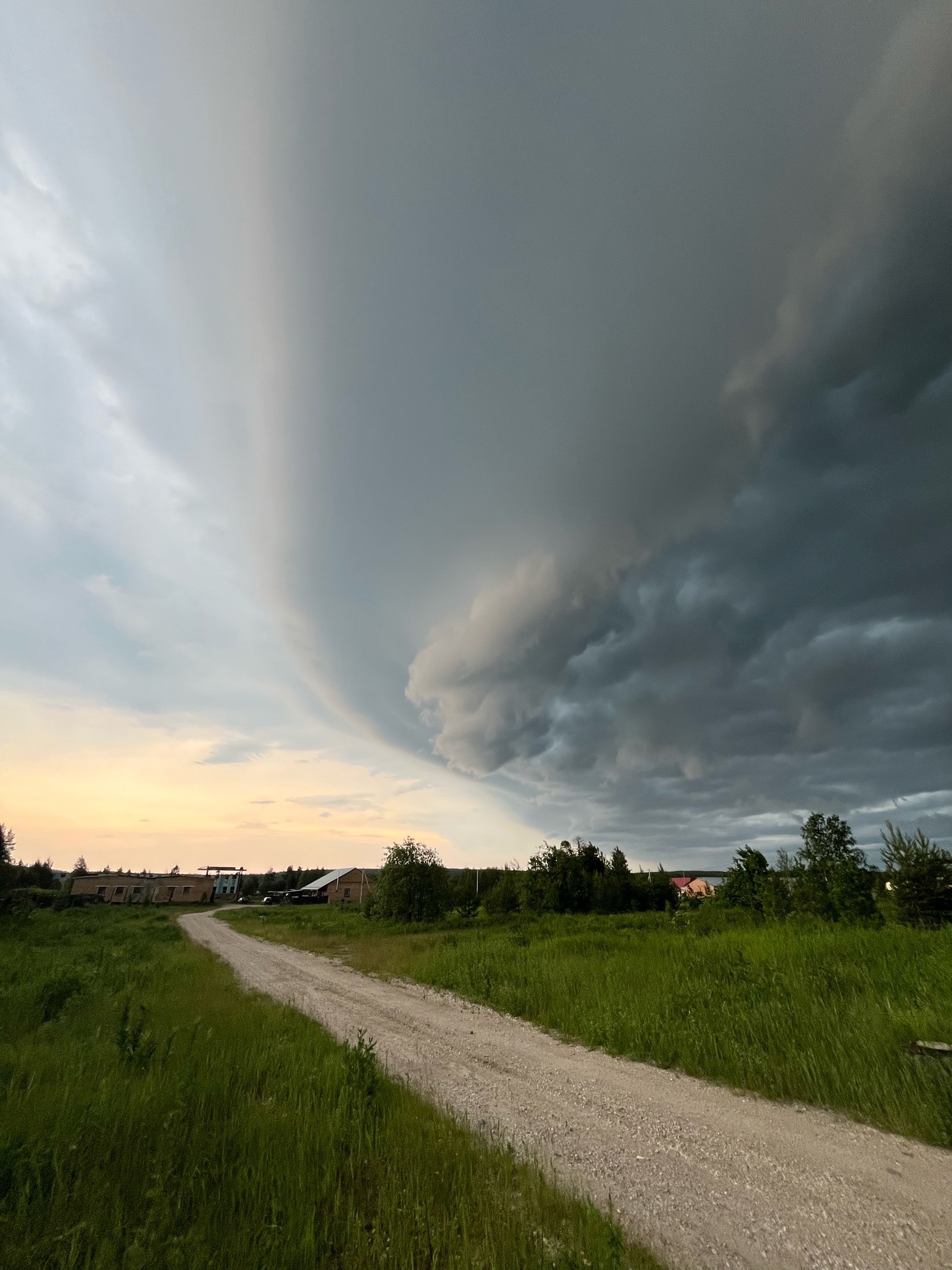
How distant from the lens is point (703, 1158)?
631cm

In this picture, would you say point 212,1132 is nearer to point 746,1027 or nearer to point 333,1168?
point 333,1168

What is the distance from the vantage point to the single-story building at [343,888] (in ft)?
374

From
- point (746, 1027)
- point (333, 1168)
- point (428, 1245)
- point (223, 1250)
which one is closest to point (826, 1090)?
point (746, 1027)

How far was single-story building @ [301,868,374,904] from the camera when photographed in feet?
374

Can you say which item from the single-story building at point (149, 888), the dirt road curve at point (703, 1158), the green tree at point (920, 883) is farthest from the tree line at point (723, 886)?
the single-story building at point (149, 888)

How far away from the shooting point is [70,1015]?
12.7 m

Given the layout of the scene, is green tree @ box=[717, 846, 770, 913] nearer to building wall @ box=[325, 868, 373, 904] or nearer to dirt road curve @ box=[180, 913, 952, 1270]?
dirt road curve @ box=[180, 913, 952, 1270]

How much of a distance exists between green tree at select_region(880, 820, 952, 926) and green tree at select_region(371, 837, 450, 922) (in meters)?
36.1

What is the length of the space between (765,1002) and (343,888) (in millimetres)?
119421

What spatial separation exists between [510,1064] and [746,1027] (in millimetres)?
4344

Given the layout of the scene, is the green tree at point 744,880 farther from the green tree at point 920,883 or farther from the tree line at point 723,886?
the green tree at point 920,883

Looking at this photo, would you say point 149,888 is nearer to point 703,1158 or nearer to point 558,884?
point 558,884

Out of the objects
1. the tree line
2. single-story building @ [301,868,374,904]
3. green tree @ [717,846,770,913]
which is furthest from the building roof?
green tree @ [717,846,770,913]

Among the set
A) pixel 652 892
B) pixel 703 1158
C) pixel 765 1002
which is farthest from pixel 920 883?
pixel 652 892
